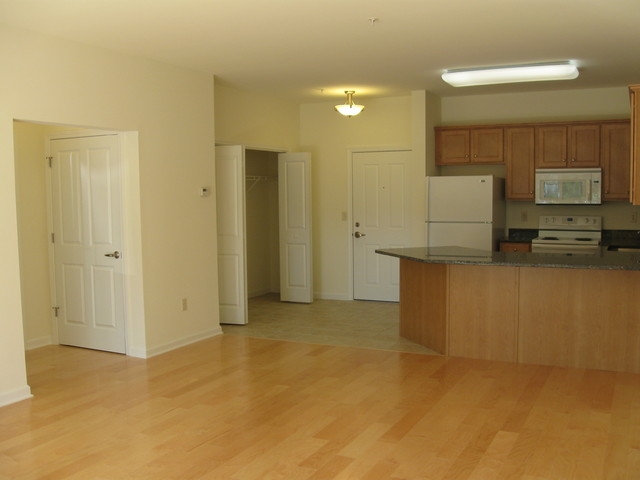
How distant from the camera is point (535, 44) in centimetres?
536

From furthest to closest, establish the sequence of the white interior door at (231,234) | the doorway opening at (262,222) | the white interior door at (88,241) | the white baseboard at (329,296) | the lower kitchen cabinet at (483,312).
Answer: the doorway opening at (262,222), the white baseboard at (329,296), the white interior door at (231,234), the white interior door at (88,241), the lower kitchen cabinet at (483,312)

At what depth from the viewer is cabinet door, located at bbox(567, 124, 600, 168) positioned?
288 inches

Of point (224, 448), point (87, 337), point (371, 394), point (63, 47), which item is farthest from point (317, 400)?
point (63, 47)

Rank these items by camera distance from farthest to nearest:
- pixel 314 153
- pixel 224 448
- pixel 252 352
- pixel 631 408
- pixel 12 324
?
pixel 314 153, pixel 252 352, pixel 12 324, pixel 631 408, pixel 224 448

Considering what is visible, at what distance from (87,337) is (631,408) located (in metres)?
4.65

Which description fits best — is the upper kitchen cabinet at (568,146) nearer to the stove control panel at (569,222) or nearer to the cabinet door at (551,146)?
the cabinet door at (551,146)

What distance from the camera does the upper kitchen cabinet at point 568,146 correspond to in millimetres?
7324

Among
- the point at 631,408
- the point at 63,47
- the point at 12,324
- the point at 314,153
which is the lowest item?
the point at 631,408

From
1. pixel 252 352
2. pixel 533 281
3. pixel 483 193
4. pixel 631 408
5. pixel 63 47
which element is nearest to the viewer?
pixel 631 408

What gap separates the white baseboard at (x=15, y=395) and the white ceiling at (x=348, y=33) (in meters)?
2.57

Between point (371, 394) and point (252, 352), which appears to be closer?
point (371, 394)

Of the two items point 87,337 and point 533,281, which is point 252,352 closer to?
point 87,337

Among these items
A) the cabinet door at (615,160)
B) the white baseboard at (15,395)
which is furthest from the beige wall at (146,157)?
the cabinet door at (615,160)

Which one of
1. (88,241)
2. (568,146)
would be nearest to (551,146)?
(568,146)
